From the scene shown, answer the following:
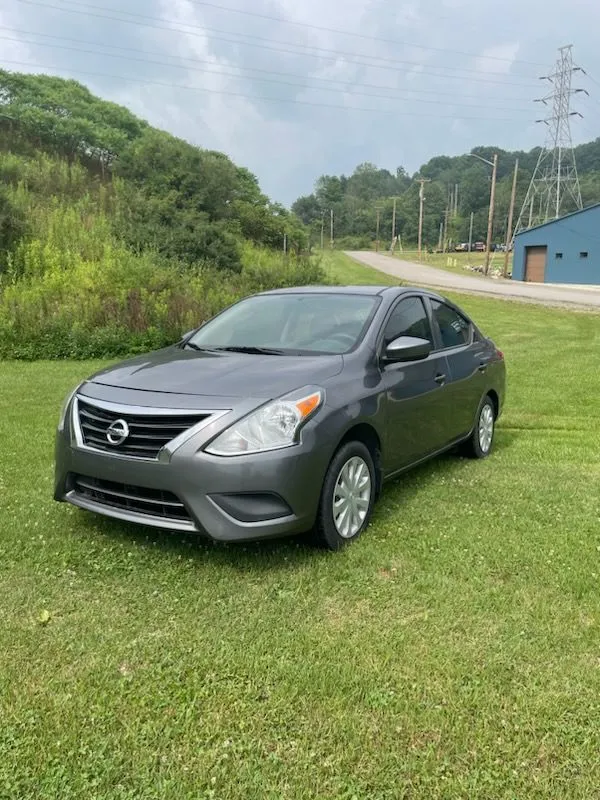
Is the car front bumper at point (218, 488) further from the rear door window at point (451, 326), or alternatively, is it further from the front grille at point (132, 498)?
the rear door window at point (451, 326)

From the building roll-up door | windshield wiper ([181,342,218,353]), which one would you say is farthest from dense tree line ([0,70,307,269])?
the building roll-up door

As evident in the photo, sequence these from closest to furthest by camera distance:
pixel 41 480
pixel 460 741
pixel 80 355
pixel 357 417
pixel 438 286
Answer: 1. pixel 460 741
2. pixel 357 417
3. pixel 41 480
4. pixel 80 355
5. pixel 438 286

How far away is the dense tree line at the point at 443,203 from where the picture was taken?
103312 mm

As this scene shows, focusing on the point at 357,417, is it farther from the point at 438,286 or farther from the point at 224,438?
the point at 438,286

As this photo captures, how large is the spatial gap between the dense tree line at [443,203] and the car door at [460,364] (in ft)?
297

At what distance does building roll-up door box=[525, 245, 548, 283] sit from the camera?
46938mm

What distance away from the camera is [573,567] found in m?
3.91

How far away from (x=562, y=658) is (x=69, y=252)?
17.0 metres

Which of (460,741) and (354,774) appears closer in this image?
(354,774)

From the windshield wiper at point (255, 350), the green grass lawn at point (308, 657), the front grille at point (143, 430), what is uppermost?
the windshield wiper at point (255, 350)

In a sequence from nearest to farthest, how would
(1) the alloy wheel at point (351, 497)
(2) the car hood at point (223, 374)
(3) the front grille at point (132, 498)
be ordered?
(3) the front grille at point (132, 498) → (2) the car hood at point (223, 374) → (1) the alloy wheel at point (351, 497)

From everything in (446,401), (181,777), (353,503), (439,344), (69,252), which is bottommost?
(181,777)

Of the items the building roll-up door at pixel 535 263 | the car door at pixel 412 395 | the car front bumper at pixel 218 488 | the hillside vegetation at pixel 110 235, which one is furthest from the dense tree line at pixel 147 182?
the building roll-up door at pixel 535 263

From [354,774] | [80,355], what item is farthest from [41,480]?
[80,355]
